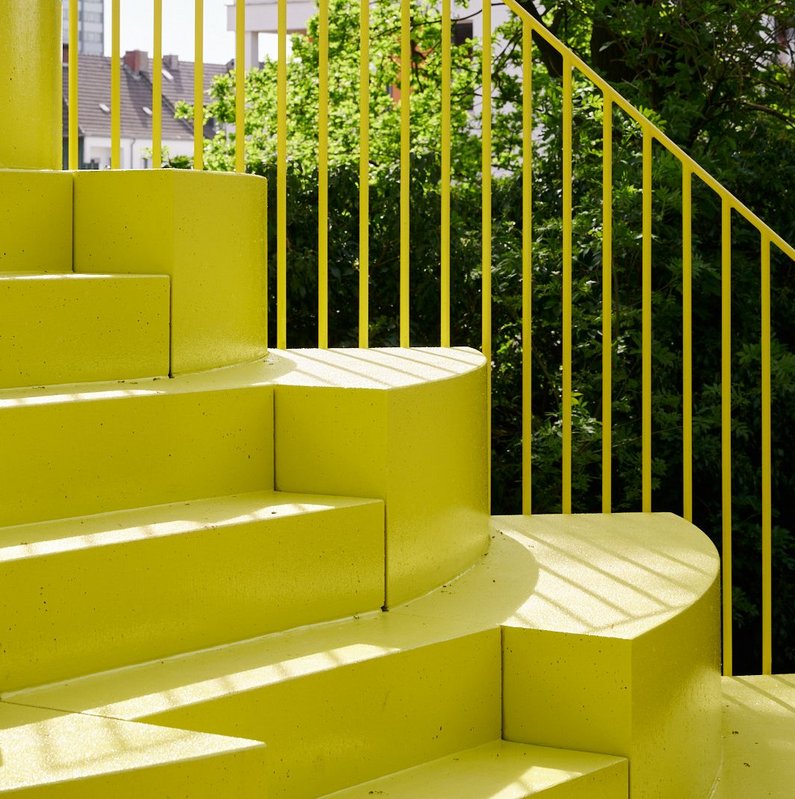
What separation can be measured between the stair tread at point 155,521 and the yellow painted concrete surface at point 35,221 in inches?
25.4

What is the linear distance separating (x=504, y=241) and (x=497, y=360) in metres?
0.46

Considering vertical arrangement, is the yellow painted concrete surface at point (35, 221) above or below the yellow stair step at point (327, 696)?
above

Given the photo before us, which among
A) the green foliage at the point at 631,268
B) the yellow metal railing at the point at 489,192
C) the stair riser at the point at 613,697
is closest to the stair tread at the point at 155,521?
the stair riser at the point at 613,697

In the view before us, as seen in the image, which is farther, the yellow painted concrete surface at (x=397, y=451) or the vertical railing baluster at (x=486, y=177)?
the vertical railing baluster at (x=486, y=177)

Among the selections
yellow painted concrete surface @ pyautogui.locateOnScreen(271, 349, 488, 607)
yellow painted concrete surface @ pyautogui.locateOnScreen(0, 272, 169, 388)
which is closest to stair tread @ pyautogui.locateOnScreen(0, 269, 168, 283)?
yellow painted concrete surface @ pyautogui.locateOnScreen(0, 272, 169, 388)

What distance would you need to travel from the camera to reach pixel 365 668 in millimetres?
2072

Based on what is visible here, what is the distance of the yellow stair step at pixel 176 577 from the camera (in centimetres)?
189

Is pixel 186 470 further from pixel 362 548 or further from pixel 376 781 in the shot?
pixel 376 781

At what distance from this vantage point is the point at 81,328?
7.86ft

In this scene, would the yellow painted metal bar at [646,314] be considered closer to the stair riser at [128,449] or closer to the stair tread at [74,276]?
the stair riser at [128,449]

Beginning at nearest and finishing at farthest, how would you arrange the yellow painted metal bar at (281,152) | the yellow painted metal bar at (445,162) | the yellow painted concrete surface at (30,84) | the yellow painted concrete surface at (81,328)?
the yellow painted concrete surface at (81,328) → the yellow painted concrete surface at (30,84) → the yellow painted metal bar at (281,152) → the yellow painted metal bar at (445,162)

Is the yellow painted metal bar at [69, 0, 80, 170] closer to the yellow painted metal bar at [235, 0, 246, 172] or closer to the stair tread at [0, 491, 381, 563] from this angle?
the yellow painted metal bar at [235, 0, 246, 172]

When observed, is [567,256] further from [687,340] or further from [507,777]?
[507,777]

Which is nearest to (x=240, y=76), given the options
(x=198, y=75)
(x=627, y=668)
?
(x=198, y=75)
